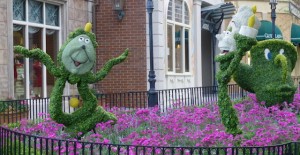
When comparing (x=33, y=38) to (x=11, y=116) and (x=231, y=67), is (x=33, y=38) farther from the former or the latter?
(x=231, y=67)

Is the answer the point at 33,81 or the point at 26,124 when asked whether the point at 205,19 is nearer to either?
the point at 33,81

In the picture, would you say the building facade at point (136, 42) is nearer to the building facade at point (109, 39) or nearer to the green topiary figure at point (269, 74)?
the building facade at point (109, 39)

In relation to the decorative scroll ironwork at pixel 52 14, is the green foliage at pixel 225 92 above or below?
below

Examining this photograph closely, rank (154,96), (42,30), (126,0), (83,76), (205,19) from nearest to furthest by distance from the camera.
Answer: (83,76) → (154,96) → (42,30) → (126,0) → (205,19)

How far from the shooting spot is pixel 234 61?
7.18 metres

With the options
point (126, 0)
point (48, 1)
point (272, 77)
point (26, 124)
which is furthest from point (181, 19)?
point (26, 124)

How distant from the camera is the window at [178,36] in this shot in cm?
1755

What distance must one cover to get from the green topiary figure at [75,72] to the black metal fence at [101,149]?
962 millimetres

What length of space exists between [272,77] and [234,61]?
15.3 feet

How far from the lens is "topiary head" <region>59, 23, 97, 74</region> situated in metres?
7.47

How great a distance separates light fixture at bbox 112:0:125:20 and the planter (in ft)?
18.3

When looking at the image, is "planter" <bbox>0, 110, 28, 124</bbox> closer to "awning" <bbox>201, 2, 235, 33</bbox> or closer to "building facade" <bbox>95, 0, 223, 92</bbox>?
"building facade" <bbox>95, 0, 223, 92</bbox>

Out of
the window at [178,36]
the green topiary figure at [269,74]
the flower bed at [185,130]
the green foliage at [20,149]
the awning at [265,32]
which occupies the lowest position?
the green foliage at [20,149]

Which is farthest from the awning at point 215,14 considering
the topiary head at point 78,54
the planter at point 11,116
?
the topiary head at point 78,54
